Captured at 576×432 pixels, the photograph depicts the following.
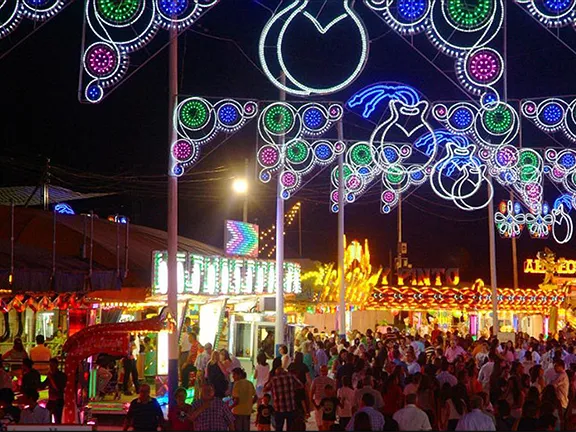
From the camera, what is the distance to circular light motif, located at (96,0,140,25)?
14.8 meters

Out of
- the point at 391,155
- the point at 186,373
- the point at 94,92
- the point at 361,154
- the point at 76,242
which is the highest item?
the point at 361,154

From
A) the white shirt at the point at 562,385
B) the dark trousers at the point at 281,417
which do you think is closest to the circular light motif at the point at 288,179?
the white shirt at the point at 562,385

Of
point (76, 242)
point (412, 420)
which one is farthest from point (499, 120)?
point (76, 242)

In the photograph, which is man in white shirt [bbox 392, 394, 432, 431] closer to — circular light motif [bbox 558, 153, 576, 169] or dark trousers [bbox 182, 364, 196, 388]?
dark trousers [bbox 182, 364, 196, 388]

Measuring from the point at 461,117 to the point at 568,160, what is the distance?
14.3 feet

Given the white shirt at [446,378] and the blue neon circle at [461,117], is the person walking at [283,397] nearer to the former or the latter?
the white shirt at [446,378]

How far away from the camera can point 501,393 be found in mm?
16781

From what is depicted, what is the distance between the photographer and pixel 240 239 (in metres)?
35.7

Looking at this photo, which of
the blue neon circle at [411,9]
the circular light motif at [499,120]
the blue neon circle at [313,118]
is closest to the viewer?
the blue neon circle at [411,9]

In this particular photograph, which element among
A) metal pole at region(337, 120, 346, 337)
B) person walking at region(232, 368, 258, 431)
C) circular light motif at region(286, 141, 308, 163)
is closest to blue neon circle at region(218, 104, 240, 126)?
circular light motif at region(286, 141, 308, 163)

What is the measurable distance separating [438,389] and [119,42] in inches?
303

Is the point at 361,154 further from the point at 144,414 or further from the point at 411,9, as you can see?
the point at 144,414

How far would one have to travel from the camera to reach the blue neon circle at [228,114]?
23703mm

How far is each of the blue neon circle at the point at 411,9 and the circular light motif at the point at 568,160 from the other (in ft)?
46.1
